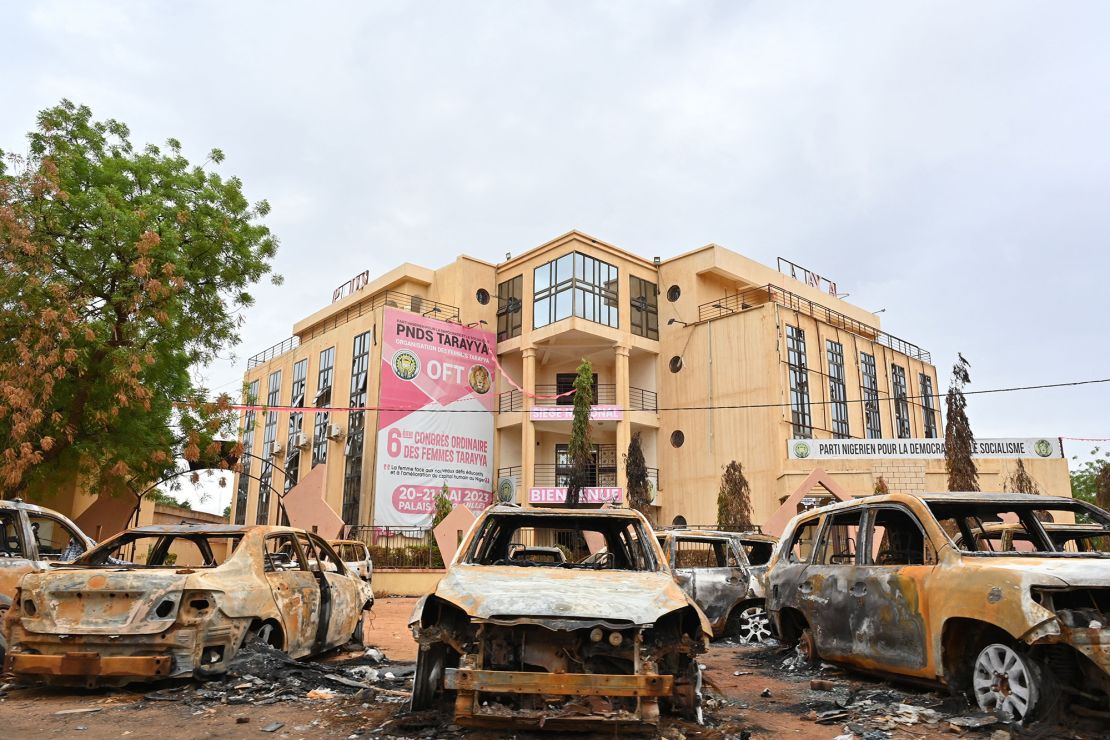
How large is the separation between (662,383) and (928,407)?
14.5 m

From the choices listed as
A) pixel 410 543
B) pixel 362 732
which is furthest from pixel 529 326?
pixel 362 732

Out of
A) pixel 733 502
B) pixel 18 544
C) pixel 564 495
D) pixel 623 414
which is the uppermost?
pixel 623 414

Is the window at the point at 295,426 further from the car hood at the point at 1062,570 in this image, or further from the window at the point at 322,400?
the car hood at the point at 1062,570

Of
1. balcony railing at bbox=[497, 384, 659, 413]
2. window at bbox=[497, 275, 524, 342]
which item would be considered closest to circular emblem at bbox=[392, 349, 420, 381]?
balcony railing at bbox=[497, 384, 659, 413]

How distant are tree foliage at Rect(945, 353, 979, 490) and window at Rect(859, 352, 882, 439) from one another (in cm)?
1327

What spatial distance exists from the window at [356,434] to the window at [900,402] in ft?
79.6

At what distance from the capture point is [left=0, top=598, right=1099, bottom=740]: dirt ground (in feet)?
16.6

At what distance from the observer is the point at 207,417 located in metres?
17.2

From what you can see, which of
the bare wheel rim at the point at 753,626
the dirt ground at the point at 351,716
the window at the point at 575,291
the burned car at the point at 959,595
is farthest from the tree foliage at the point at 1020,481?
the dirt ground at the point at 351,716

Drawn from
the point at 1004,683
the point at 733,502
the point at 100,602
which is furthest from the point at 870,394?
the point at 100,602

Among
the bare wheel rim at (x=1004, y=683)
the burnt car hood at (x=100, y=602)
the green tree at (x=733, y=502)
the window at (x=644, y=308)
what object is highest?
the window at (x=644, y=308)

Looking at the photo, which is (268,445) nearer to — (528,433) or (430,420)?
(430,420)

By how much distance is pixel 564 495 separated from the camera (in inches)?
1296

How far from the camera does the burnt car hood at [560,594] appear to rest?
457 cm
